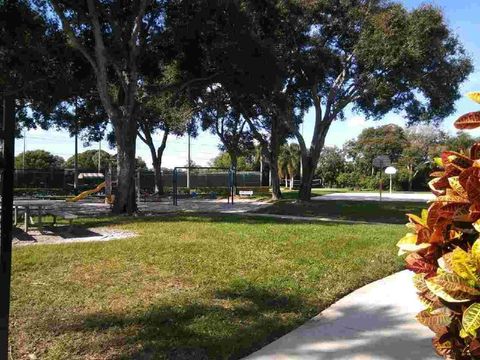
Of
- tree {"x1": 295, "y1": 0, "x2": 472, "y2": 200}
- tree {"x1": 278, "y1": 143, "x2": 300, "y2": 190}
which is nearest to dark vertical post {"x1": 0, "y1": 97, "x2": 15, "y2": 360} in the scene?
tree {"x1": 295, "y1": 0, "x2": 472, "y2": 200}

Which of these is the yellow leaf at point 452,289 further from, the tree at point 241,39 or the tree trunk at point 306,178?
the tree trunk at point 306,178

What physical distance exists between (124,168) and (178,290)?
11.4m

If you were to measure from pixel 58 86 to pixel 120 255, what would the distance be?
41.3ft

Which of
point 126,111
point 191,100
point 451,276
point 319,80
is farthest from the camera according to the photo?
point 191,100

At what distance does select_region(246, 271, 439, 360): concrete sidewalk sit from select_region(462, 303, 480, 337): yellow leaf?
2592 mm

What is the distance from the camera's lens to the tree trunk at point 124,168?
16.9 meters

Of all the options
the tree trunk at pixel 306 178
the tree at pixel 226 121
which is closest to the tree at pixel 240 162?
the tree at pixel 226 121

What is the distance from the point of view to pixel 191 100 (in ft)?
81.8

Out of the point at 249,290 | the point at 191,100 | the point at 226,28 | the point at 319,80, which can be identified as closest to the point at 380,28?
the point at 319,80

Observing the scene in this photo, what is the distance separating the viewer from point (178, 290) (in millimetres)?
6078

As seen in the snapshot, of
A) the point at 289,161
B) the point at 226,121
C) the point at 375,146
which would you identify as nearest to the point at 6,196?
the point at 226,121

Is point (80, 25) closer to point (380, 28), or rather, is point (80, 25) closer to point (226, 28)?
point (226, 28)

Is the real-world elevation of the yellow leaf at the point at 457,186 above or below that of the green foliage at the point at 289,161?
below

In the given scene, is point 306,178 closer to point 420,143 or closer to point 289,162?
point 289,162
